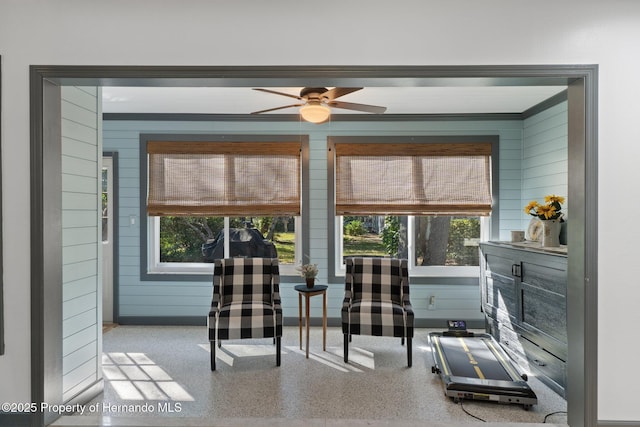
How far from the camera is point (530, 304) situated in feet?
11.0

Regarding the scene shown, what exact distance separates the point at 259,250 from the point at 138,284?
4.96 ft

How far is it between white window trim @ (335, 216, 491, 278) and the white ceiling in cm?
132

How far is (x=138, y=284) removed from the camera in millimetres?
4789

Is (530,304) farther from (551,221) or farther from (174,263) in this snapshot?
(174,263)

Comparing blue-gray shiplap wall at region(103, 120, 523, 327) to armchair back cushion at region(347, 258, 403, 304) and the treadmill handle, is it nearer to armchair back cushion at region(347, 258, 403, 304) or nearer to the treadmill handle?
armchair back cushion at region(347, 258, 403, 304)

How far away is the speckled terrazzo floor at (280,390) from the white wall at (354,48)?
2.14 ft

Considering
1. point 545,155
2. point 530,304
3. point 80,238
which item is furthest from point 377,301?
point 80,238

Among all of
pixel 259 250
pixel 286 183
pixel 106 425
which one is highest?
pixel 286 183

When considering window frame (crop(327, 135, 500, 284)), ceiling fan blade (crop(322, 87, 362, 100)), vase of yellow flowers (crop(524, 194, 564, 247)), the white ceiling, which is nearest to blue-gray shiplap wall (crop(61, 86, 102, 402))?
the white ceiling

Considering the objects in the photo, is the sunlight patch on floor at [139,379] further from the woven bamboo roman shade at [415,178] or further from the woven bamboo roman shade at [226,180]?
the woven bamboo roman shade at [415,178]

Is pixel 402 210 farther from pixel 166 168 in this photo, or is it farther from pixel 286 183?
pixel 166 168

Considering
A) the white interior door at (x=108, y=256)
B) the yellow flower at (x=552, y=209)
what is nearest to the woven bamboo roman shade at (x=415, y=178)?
the yellow flower at (x=552, y=209)

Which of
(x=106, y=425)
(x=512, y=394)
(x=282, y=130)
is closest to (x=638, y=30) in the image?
(x=512, y=394)

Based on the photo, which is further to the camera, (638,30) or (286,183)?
(286,183)
